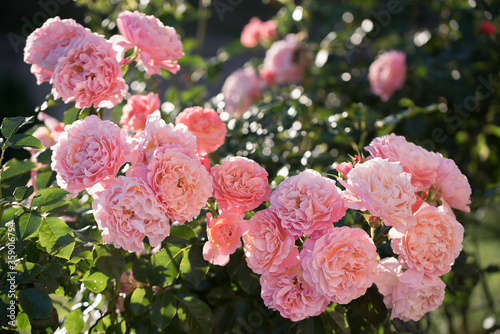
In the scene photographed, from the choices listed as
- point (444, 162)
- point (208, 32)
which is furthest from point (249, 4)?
point (444, 162)

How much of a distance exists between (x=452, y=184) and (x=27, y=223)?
70 cm

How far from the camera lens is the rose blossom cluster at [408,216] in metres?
0.70

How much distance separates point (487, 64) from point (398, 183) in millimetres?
Result: 1575

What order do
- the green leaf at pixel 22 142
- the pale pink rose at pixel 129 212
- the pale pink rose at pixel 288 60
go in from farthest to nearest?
the pale pink rose at pixel 288 60 → the green leaf at pixel 22 142 → the pale pink rose at pixel 129 212

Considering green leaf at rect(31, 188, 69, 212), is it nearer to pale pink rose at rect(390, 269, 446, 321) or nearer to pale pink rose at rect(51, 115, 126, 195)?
pale pink rose at rect(51, 115, 126, 195)

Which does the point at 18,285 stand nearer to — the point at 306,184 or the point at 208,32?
the point at 306,184

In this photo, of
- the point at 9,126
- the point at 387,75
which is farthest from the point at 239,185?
the point at 387,75

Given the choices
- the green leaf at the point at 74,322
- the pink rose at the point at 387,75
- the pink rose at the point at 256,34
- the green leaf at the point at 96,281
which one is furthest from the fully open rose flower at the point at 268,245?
the pink rose at the point at 256,34

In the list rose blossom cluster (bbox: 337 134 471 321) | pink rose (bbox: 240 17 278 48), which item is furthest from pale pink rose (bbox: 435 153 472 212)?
pink rose (bbox: 240 17 278 48)

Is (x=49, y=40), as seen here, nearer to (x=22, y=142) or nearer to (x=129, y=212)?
(x=22, y=142)

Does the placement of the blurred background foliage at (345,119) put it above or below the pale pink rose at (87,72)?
below

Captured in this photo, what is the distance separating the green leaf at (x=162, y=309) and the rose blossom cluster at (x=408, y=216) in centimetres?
36

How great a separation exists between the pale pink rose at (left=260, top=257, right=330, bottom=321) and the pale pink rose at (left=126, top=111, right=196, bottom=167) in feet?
0.82

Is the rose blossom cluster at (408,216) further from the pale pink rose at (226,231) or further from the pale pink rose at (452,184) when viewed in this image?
the pale pink rose at (226,231)
